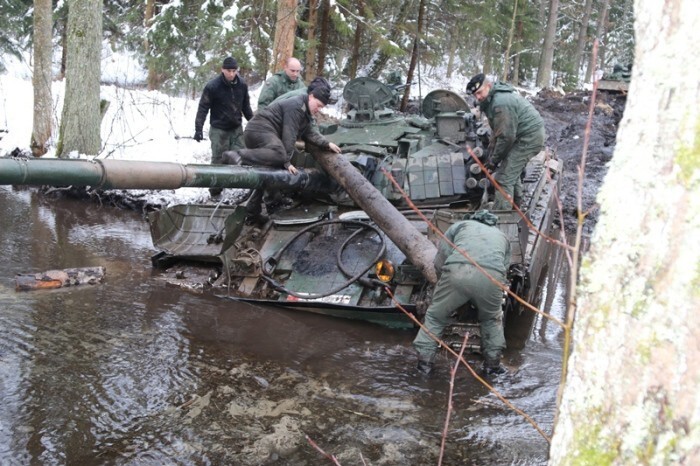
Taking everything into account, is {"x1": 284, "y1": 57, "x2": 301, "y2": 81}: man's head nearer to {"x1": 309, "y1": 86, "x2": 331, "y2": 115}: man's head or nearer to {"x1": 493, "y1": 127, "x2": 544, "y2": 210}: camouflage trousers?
{"x1": 309, "y1": 86, "x2": 331, "y2": 115}: man's head

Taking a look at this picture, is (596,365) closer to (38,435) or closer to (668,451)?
(668,451)

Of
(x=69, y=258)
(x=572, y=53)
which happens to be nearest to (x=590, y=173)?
(x=69, y=258)

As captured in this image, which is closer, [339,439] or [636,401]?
[636,401]

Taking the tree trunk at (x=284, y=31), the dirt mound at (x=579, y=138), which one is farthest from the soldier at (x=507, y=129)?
the tree trunk at (x=284, y=31)

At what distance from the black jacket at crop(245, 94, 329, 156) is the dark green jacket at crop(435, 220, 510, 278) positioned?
6.96ft

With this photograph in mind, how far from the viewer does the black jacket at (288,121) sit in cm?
734

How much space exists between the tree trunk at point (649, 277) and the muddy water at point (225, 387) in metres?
3.23

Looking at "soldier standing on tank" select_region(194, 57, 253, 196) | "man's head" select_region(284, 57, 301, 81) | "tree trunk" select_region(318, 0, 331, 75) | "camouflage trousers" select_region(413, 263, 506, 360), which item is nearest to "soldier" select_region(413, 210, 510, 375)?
"camouflage trousers" select_region(413, 263, 506, 360)

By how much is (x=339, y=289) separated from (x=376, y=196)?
107 cm

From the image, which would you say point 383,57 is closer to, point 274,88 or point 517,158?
point 274,88

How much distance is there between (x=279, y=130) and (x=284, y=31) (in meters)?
5.91

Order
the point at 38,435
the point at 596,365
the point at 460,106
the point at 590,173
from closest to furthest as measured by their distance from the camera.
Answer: the point at 596,365, the point at 38,435, the point at 460,106, the point at 590,173

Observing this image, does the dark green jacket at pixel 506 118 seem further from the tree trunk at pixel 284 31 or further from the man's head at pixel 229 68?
the tree trunk at pixel 284 31

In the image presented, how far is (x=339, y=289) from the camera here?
7.06m
